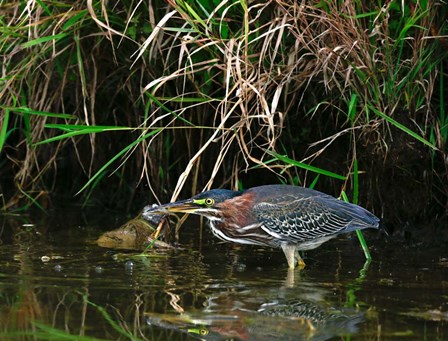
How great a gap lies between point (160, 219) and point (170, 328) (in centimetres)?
246

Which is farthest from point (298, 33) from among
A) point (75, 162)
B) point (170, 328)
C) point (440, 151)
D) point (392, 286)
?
point (75, 162)

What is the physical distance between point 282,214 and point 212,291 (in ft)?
3.58

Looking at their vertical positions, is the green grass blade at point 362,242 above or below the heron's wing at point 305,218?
below

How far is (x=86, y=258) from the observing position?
6.73 m

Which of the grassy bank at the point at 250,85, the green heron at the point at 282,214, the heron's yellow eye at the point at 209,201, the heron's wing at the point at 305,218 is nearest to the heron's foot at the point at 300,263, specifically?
the green heron at the point at 282,214

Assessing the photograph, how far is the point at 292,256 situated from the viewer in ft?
21.8

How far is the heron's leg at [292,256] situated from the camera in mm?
6609

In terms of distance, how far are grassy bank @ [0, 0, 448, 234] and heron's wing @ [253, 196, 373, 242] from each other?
0.59 feet

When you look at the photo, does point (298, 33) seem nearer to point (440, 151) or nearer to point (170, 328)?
point (440, 151)

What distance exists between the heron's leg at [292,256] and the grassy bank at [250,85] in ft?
1.56

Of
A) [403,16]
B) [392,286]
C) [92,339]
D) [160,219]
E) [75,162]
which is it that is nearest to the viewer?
[92,339]

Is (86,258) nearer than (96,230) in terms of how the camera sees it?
Yes

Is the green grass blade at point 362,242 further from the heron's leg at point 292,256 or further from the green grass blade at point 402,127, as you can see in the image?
the green grass blade at point 402,127

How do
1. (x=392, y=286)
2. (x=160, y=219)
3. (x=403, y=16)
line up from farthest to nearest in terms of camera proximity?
(x=160, y=219) → (x=403, y=16) → (x=392, y=286)
